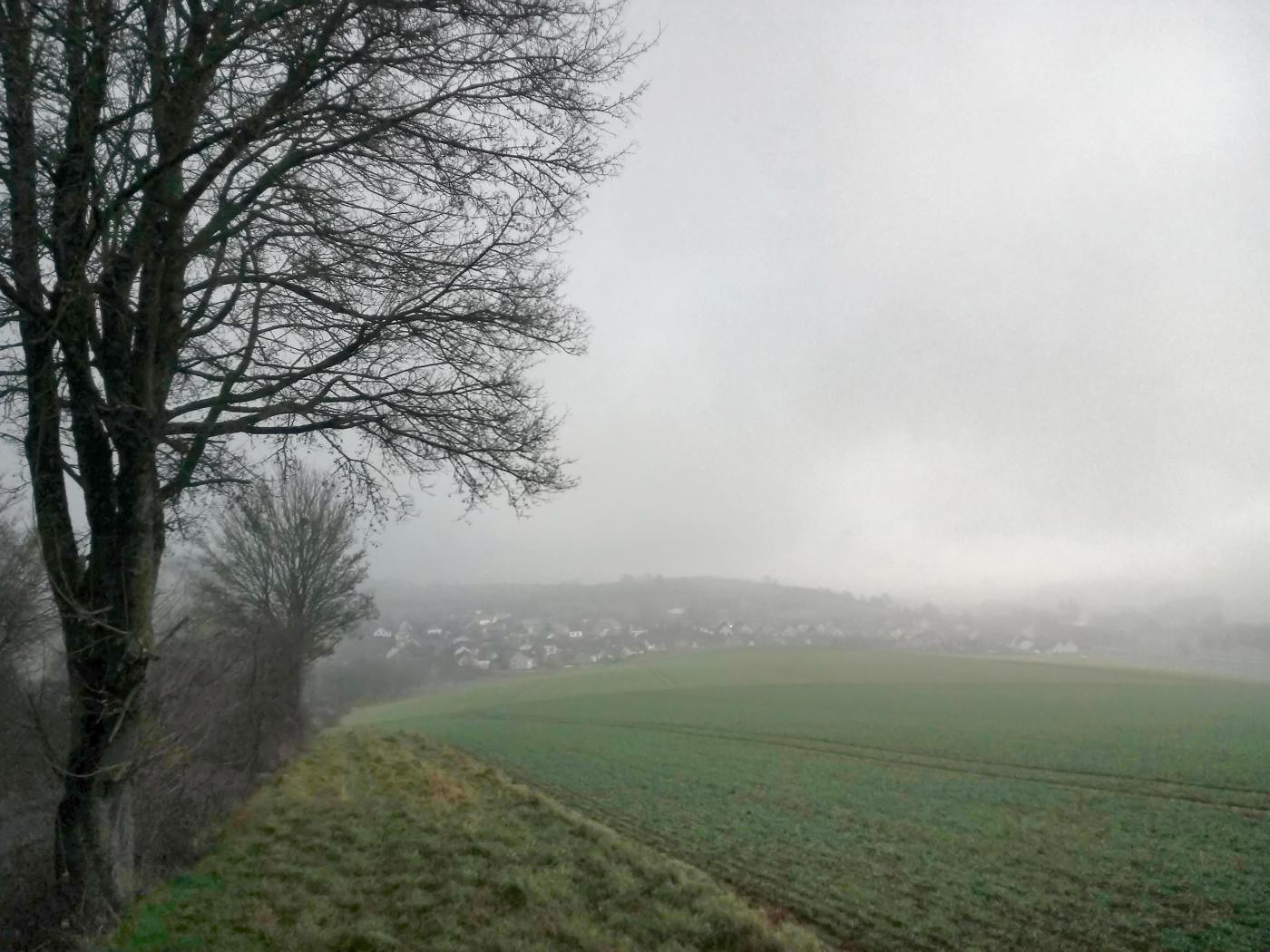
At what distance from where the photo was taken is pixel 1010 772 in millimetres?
20703

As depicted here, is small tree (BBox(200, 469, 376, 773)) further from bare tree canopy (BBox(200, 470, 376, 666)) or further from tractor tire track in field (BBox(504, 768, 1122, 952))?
tractor tire track in field (BBox(504, 768, 1122, 952))

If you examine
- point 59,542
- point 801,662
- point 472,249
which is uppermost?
point 472,249

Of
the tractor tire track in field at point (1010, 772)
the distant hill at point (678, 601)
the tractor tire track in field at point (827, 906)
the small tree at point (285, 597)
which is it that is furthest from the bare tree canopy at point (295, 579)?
the distant hill at point (678, 601)

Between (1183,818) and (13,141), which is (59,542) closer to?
(13,141)

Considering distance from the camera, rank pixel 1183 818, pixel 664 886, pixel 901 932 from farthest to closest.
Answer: pixel 1183 818
pixel 901 932
pixel 664 886

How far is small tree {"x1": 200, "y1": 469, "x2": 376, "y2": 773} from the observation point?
23297 mm

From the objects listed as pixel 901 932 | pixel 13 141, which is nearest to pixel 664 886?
pixel 901 932

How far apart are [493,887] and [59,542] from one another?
436 centimetres

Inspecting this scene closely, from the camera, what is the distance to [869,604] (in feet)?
301

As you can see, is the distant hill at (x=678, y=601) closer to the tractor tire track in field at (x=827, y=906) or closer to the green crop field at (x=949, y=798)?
the green crop field at (x=949, y=798)

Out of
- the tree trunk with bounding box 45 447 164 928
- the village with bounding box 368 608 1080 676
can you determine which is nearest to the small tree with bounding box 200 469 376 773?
the tree trunk with bounding box 45 447 164 928

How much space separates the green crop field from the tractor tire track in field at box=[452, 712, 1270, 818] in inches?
4.5

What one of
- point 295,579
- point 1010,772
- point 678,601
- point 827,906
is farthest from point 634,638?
point 827,906

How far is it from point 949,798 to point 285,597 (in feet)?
69.5
